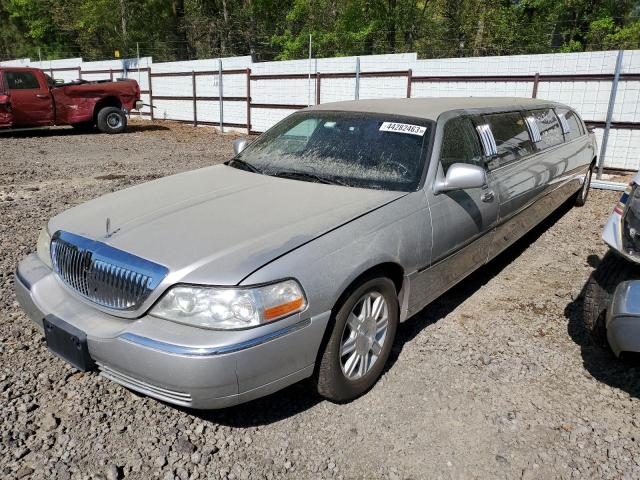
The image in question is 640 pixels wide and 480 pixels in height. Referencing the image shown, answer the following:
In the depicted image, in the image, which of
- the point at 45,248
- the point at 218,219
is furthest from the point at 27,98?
the point at 218,219

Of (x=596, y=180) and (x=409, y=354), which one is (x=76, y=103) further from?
(x=409, y=354)

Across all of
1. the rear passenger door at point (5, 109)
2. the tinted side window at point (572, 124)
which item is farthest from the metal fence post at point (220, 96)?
the tinted side window at point (572, 124)

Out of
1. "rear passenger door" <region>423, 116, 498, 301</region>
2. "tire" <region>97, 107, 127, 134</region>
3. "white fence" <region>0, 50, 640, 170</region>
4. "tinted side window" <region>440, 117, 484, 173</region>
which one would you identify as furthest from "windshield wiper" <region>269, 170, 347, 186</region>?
"tire" <region>97, 107, 127, 134</region>

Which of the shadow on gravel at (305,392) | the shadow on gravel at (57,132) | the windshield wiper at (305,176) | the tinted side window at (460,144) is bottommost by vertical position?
the shadow on gravel at (57,132)

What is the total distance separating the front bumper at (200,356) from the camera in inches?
84.2

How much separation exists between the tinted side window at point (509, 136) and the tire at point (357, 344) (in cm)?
173

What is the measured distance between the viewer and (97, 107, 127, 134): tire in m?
15.1

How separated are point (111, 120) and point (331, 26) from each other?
2137 centimetres

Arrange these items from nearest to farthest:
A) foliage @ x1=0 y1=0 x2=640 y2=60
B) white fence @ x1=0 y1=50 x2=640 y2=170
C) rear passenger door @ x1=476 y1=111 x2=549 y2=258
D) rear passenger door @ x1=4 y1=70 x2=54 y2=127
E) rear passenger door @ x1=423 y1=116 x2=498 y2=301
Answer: rear passenger door @ x1=423 y1=116 x2=498 y2=301 → rear passenger door @ x1=476 y1=111 x2=549 y2=258 → white fence @ x1=0 y1=50 x2=640 y2=170 → rear passenger door @ x1=4 y1=70 x2=54 y2=127 → foliage @ x1=0 y1=0 x2=640 y2=60

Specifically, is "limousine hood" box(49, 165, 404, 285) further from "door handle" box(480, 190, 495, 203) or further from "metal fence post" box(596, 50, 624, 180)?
"metal fence post" box(596, 50, 624, 180)

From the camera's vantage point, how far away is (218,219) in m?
2.72

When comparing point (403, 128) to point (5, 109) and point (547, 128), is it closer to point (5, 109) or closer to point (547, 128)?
point (547, 128)

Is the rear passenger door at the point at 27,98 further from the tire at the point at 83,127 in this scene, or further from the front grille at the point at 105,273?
the front grille at the point at 105,273

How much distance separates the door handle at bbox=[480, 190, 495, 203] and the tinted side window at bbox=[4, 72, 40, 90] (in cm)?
1336
